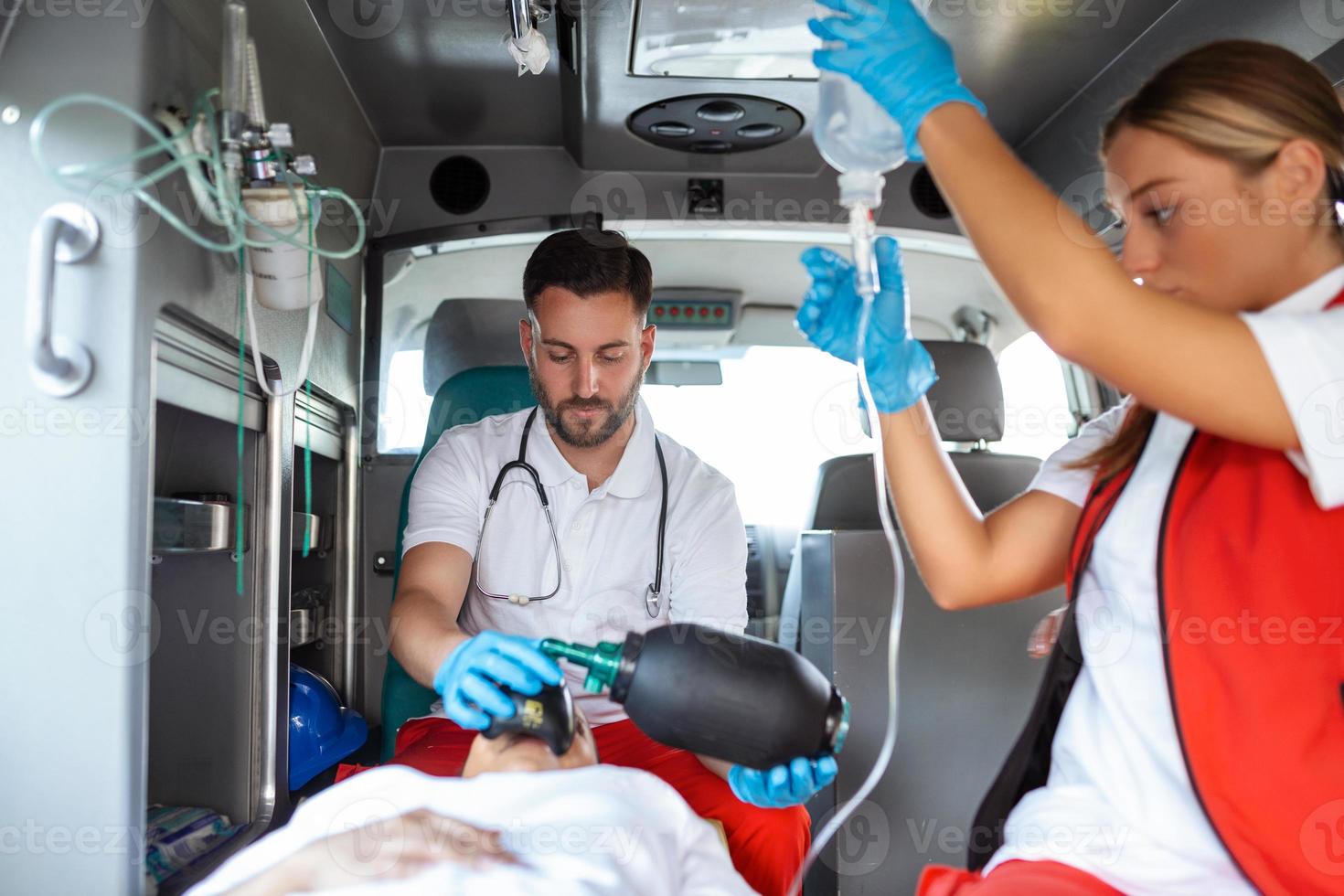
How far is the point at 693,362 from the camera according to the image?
4.54 m

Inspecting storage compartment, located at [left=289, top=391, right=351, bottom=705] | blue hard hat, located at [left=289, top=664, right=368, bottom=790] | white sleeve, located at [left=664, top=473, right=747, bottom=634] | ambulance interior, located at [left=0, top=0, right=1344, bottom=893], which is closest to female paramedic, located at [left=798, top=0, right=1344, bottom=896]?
ambulance interior, located at [left=0, top=0, right=1344, bottom=893]

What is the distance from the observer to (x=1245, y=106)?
125cm

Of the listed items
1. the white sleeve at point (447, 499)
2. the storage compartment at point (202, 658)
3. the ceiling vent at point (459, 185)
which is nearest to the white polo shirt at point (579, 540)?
the white sleeve at point (447, 499)

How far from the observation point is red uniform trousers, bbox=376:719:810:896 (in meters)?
2.00

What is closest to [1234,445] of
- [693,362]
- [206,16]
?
[206,16]

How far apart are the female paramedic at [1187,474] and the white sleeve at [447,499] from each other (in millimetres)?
1314

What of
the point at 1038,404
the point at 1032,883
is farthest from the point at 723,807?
the point at 1038,404

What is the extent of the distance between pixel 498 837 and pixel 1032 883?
0.70 metres

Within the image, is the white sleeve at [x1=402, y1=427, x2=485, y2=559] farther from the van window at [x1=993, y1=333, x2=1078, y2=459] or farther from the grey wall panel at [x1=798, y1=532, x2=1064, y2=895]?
the van window at [x1=993, y1=333, x2=1078, y2=459]

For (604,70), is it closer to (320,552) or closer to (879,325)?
(879,325)

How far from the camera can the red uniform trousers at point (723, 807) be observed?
200 centimetres

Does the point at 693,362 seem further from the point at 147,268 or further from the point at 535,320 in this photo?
the point at 147,268

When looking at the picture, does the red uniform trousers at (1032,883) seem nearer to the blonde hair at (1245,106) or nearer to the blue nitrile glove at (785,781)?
the blue nitrile glove at (785,781)

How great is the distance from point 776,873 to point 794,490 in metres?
3.25
